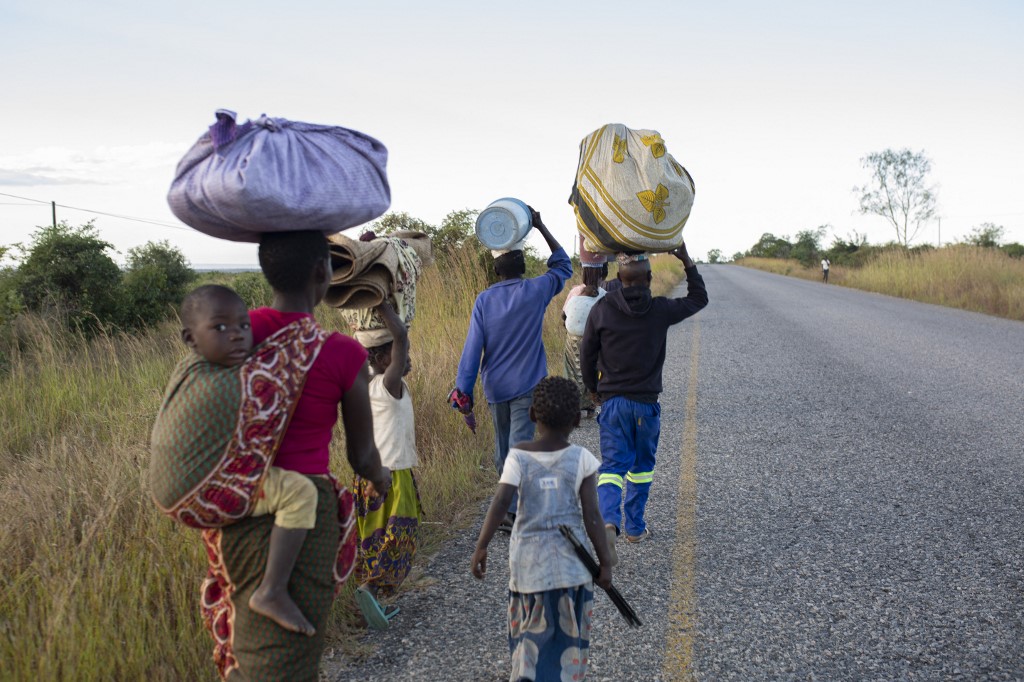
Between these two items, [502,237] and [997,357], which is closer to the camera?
[502,237]

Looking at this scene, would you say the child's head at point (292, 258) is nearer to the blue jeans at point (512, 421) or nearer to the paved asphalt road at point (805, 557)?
the paved asphalt road at point (805, 557)

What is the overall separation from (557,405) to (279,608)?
122 cm

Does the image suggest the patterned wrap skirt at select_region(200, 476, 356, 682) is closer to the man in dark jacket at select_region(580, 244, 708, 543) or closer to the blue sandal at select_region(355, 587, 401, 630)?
the blue sandal at select_region(355, 587, 401, 630)

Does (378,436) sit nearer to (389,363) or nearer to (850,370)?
(389,363)

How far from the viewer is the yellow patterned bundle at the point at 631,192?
14.1ft

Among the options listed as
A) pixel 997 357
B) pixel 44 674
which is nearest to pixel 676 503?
pixel 44 674

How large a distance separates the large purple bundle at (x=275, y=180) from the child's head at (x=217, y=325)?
8.7 inches

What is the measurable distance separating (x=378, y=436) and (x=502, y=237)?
1.47 meters

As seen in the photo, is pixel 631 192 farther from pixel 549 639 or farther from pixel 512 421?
pixel 549 639

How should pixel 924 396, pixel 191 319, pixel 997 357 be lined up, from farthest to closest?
pixel 997 357 < pixel 924 396 < pixel 191 319

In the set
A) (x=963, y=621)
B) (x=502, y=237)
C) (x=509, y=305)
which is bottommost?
(x=963, y=621)

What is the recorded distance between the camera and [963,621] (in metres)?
3.75

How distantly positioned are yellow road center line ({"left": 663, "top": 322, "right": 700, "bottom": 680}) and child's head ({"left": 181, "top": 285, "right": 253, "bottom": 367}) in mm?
2335

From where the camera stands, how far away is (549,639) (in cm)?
290
